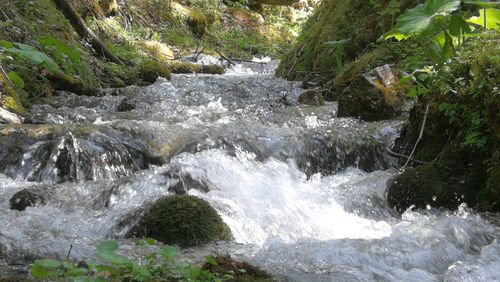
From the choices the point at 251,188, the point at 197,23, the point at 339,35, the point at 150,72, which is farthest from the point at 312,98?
the point at 197,23

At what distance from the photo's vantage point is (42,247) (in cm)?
275

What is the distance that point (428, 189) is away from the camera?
157 inches

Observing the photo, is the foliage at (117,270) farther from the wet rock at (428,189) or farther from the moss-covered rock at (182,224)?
the wet rock at (428,189)

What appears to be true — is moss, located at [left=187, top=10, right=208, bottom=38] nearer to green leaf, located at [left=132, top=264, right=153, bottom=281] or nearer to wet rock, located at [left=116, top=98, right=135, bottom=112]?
wet rock, located at [left=116, top=98, right=135, bottom=112]

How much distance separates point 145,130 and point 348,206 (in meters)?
2.26

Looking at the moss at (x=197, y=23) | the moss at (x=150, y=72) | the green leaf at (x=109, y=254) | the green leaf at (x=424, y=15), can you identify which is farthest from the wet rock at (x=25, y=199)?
the moss at (x=197, y=23)

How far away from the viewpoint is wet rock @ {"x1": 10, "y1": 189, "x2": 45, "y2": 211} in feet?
11.9

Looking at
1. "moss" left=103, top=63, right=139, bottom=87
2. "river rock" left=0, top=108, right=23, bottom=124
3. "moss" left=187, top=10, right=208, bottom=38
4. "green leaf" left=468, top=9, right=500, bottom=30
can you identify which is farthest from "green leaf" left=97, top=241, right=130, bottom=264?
"moss" left=187, top=10, right=208, bottom=38

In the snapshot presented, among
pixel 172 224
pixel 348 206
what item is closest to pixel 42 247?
pixel 172 224

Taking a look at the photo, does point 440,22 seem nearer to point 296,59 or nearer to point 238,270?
point 238,270

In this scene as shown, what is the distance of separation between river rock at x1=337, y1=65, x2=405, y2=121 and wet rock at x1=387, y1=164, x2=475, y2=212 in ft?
6.07

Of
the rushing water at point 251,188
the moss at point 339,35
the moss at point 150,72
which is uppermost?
the moss at point 339,35

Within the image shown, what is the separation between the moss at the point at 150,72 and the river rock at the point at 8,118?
3.96 m

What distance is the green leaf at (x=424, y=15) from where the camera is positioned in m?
3.70
